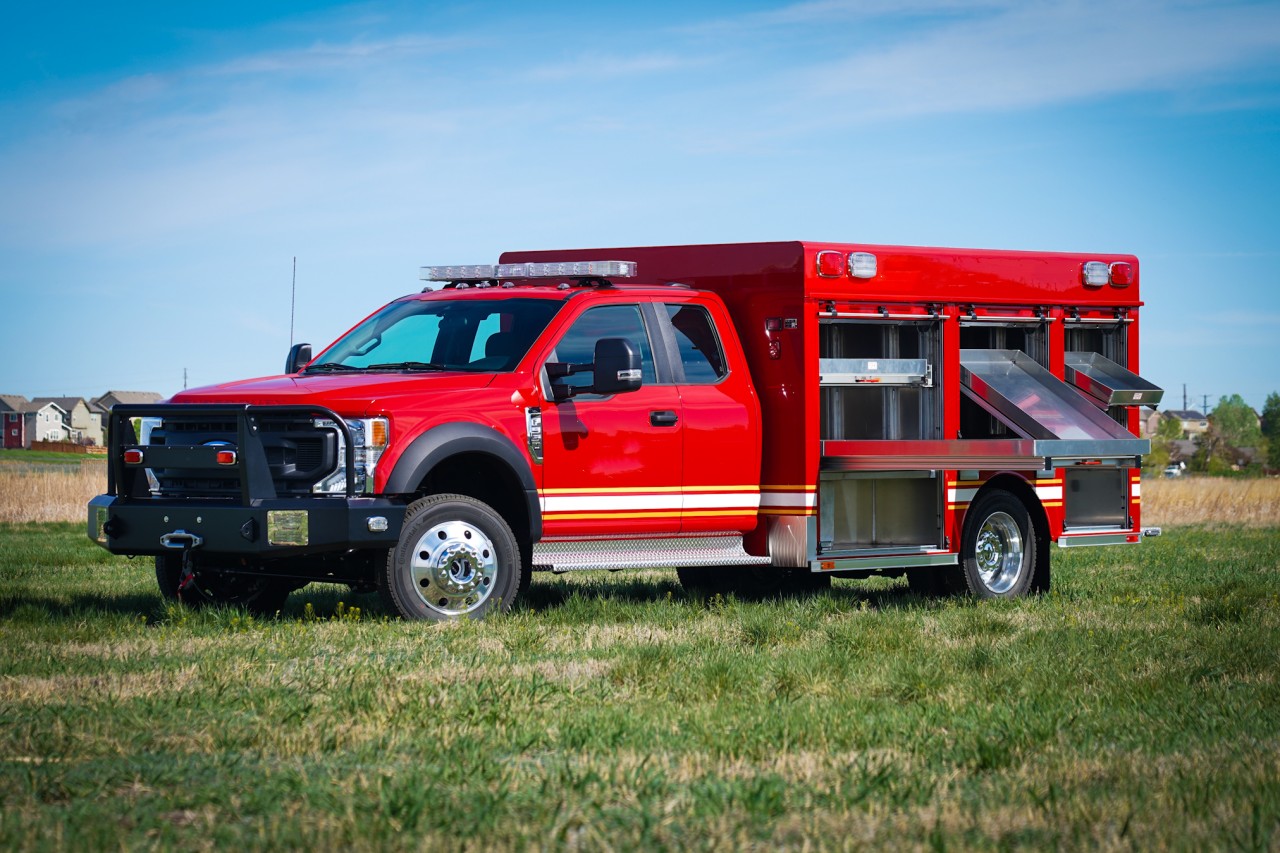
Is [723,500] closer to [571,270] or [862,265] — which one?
[571,270]

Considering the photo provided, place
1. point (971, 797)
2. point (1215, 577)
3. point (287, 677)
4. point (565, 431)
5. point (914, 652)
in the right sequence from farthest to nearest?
1. point (1215, 577)
2. point (565, 431)
3. point (914, 652)
4. point (287, 677)
5. point (971, 797)

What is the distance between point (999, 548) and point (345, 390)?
5.59 meters

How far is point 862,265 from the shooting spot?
38.5 ft

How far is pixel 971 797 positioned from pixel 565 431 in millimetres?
5331

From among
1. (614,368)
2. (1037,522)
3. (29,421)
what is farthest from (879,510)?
(29,421)

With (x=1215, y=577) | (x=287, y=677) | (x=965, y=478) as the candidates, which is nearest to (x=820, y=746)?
(x=287, y=677)

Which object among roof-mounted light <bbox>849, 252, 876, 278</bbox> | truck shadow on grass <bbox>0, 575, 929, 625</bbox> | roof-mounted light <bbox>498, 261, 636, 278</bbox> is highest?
roof-mounted light <bbox>849, 252, 876, 278</bbox>

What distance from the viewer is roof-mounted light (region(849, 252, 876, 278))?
38.3ft

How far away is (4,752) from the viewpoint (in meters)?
5.75

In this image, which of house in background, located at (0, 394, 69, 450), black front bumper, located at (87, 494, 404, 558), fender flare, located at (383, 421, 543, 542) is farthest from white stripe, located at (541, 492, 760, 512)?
house in background, located at (0, 394, 69, 450)

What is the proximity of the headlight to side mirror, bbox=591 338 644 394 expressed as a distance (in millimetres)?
1376

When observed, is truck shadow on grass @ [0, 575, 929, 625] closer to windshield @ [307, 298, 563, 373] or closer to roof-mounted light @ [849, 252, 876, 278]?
windshield @ [307, 298, 563, 373]

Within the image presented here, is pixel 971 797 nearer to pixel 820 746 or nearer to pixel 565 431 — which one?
pixel 820 746

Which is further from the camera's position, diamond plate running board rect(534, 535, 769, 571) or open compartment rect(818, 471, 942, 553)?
open compartment rect(818, 471, 942, 553)
